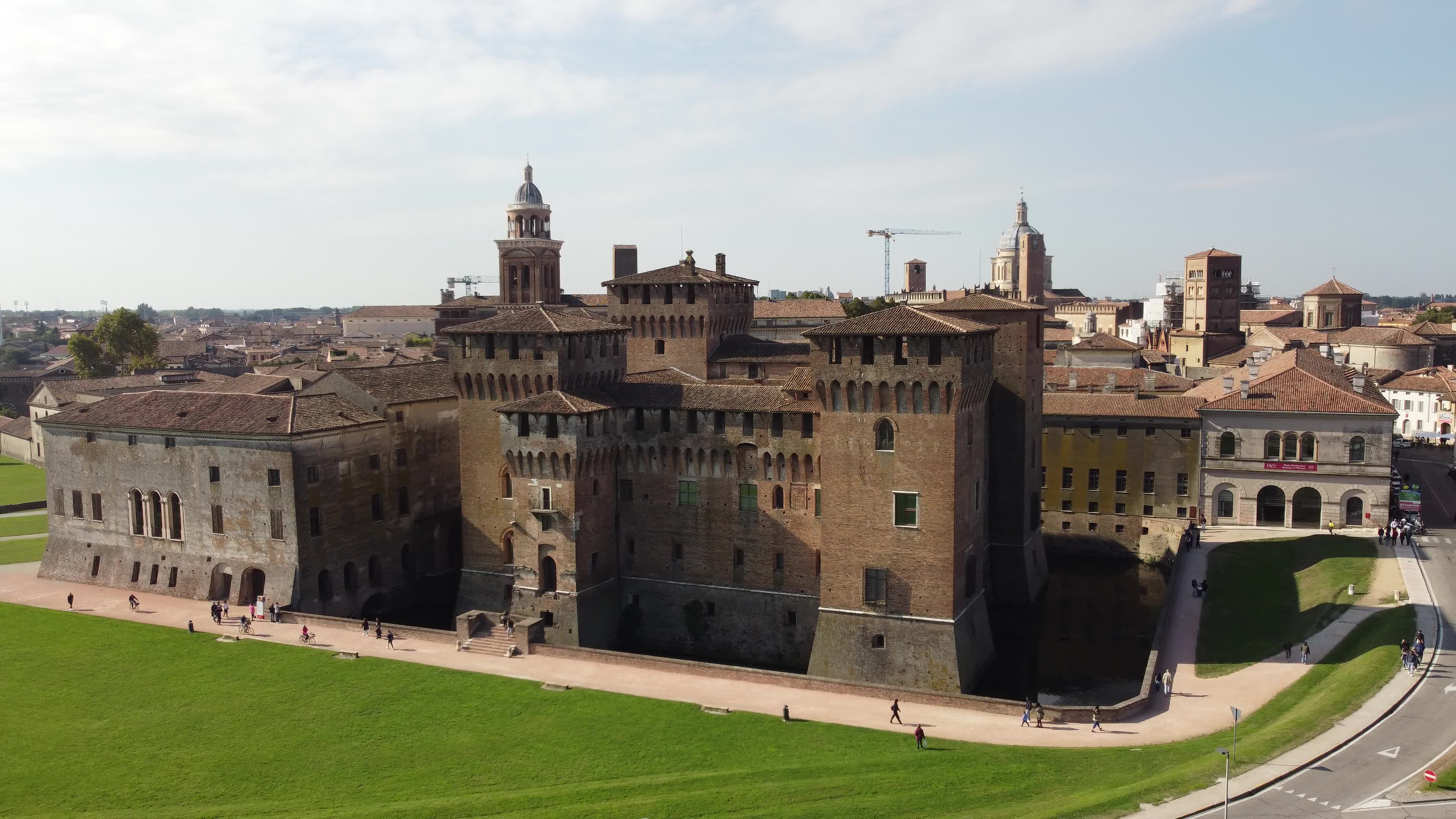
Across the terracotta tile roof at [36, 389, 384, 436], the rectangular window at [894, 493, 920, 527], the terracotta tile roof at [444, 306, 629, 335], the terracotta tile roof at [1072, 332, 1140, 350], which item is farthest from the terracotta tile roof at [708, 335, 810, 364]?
the terracotta tile roof at [1072, 332, 1140, 350]

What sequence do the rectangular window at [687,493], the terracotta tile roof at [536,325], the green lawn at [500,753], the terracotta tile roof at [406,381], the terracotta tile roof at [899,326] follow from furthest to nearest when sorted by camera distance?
1. the terracotta tile roof at [406,381]
2. the rectangular window at [687,493]
3. the terracotta tile roof at [536,325]
4. the terracotta tile roof at [899,326]
5. the green lawn at [500,753]

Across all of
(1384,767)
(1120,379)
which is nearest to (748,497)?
(1384,767)

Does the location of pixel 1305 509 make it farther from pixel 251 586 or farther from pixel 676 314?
pixel 251 586

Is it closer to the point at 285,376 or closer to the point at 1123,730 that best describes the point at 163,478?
the point at 285,376

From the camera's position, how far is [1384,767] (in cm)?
3148

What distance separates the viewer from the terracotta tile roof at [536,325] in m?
50.8

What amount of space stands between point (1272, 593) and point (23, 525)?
2997 inches

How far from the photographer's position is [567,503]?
48.5m

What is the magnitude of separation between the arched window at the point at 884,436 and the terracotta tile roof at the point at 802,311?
1914 inches

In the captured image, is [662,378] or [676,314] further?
[676,314]

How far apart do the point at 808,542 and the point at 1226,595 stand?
1945 cm

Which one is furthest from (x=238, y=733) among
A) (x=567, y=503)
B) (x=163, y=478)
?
(x=163, y=478)

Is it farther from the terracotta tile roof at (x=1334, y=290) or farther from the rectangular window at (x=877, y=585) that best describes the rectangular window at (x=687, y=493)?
the terracotta tile roof at (x=1334, y=290)

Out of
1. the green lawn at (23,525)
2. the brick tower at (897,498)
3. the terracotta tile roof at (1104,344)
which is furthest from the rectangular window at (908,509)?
the green lawn at (23,525)
